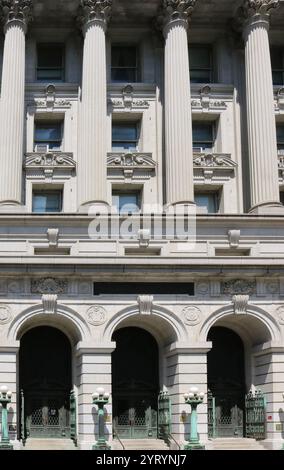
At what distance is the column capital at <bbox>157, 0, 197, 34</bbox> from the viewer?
52.3 m

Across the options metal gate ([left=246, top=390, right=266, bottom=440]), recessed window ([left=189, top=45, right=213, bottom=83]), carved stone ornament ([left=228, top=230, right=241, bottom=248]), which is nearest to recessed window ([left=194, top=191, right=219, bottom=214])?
carved stone ornament ([left=228, top=230, right=241, bottom=248])

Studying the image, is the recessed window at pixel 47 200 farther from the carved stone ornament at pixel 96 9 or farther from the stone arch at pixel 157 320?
the stone arch at pixel 157 320

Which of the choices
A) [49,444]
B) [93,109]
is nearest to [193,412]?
[49,444]

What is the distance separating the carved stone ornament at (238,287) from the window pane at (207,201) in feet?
37.4

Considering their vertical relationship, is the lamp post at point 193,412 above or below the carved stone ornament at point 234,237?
below

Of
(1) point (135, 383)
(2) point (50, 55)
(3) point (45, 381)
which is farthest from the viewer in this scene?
(2) point (50, 55)

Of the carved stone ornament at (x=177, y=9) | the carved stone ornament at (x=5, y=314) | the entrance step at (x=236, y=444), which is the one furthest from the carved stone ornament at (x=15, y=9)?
the entrance step at (x=236, y=444)

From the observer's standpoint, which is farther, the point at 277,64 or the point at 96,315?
the point at 277,64

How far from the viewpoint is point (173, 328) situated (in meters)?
41.1

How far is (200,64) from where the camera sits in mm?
55906

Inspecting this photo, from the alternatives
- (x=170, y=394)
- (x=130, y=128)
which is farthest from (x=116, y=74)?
(x=170, y=394)

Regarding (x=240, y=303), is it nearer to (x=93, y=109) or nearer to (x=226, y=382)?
(x=226, y=382)

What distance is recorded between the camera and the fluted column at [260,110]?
49688mm

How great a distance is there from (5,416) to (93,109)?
63.3 feet
